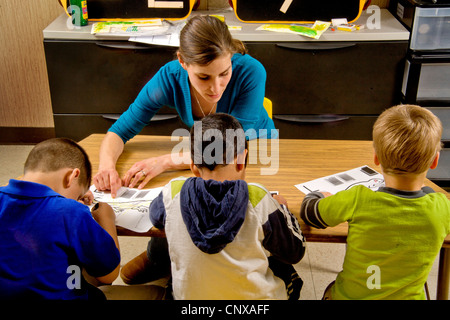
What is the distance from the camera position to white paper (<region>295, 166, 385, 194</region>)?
56.8 inches

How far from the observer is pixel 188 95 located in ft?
5.88

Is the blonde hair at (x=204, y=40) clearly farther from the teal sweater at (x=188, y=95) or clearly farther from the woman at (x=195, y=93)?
the teal sweater at (x=188, y=95)

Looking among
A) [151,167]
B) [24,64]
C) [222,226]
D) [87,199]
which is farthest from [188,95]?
[24,64]

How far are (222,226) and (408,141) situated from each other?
1.63 ft

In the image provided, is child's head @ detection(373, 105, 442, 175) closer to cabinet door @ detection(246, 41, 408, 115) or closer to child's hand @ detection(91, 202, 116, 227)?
child's hand @ detection(91, 202, 116, 227)

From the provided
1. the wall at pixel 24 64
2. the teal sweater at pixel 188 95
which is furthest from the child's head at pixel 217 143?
the wall at pixel 24 64

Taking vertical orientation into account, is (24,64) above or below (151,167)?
below

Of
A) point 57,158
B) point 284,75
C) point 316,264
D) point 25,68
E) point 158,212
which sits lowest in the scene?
point 316,264

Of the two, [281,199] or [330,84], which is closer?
[281,199]

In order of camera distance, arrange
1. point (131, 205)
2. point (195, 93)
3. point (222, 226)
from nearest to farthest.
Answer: point (222, 226) → point (131, 205) → point (195, 93)

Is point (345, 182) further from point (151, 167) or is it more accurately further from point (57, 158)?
point (57, 158)

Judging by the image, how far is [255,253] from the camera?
3.60 feet
